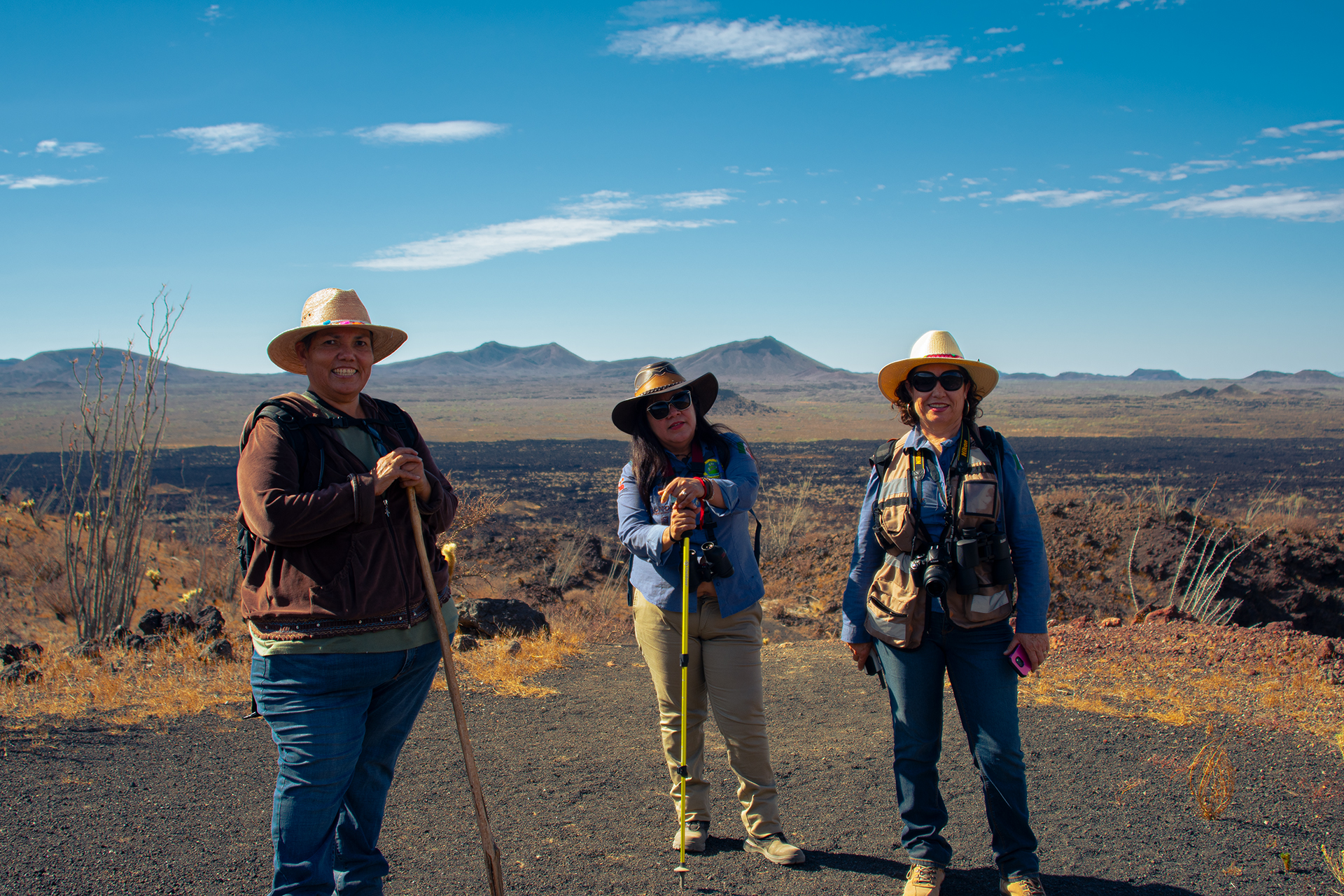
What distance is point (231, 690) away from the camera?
5195mm

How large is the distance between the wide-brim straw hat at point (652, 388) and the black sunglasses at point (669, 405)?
28 mm

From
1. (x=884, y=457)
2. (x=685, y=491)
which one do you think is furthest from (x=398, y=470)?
(x=884, y=457)

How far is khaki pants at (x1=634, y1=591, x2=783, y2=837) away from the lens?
3.06m

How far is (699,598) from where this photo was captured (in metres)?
3.10

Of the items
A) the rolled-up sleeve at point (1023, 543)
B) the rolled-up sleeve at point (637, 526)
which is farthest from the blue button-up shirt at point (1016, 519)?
the rolled-up sleeve at point (637, 526)

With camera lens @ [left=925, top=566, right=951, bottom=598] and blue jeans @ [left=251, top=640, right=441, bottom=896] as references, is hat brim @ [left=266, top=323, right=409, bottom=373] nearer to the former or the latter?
blue jeans @ [left=251, top=640, right=441, bottom=896]

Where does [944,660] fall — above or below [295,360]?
below

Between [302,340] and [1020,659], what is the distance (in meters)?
2.43

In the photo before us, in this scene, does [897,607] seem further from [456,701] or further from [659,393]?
[456,701]

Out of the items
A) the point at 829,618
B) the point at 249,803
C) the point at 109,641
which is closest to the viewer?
the point at 249,803

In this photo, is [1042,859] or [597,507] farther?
[597,507]

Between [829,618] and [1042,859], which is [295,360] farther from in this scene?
[829,618]

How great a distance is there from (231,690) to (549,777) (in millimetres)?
2441

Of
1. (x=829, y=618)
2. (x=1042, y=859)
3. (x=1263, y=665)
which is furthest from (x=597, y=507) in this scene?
(x=1042, y=859)
